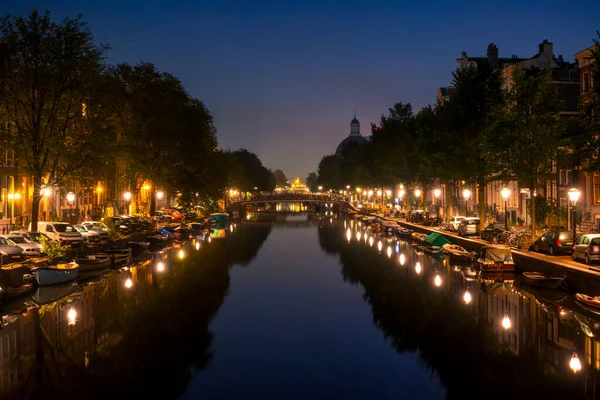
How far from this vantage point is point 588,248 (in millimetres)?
37812

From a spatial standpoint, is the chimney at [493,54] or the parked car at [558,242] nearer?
the parked car at [558,242]

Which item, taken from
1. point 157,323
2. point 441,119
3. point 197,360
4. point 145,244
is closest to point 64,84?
point 145,244

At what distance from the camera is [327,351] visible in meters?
26.4

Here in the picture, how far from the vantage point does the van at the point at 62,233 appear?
51.1 meters

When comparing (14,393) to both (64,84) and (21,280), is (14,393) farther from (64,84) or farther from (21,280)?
(64,84)

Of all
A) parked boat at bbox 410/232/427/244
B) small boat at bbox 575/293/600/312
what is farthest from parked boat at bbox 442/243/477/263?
small boat at bbox 575/293/600/312

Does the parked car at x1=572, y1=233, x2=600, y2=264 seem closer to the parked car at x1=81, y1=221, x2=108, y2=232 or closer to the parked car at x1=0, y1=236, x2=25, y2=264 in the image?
the parked car at x1=0, y1=236, x2=25, y2=264

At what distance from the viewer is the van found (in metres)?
51.1

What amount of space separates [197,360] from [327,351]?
5.30 m

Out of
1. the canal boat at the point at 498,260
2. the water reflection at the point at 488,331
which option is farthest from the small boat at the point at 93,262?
the canal boat at the point at 498,260

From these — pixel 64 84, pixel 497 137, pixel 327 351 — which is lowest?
pixel 327 351

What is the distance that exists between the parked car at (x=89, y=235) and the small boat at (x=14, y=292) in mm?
18664

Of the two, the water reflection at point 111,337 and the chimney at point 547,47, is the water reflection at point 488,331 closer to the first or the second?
the water reflection at point 111,337

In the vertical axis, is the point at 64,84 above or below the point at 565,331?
above
